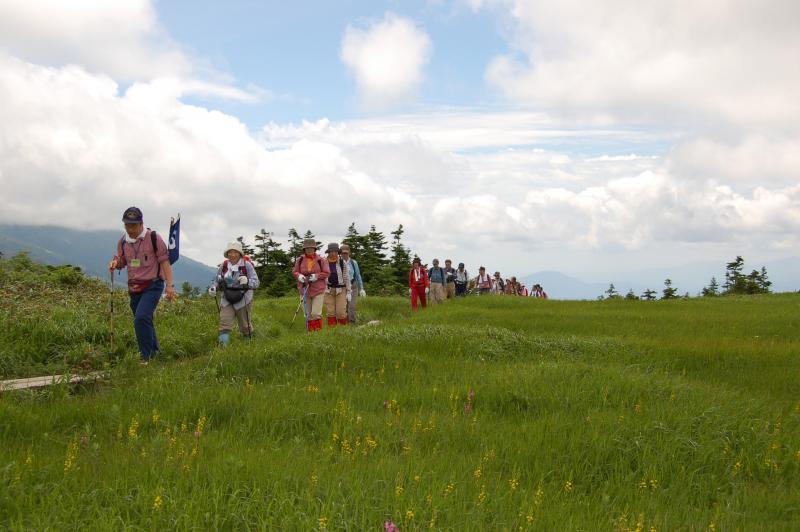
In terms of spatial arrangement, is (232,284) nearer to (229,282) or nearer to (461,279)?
(229,282)

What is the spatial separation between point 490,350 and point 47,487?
8160 mm

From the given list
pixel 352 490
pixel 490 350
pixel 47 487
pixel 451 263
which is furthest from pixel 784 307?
pixel 47 487

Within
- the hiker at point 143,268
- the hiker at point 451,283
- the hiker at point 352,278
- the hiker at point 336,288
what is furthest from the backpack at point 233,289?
the hiker at point 451,283

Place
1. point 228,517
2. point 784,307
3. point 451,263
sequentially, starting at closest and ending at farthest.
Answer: point 228,517 < point 784,307 < point 451,263

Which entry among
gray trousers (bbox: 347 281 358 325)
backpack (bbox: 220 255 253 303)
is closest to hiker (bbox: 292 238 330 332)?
backpack (bbox: 220 255 253 303)

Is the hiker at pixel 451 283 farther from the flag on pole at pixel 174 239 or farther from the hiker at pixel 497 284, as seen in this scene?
the flag on pole at pixel 174 239

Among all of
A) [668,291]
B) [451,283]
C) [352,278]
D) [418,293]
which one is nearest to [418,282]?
[418,293]

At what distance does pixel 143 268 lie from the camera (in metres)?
10.1

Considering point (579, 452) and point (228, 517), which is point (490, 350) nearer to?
point (579, 452)

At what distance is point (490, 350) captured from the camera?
1134 centimetres

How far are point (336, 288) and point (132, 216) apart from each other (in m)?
6.66

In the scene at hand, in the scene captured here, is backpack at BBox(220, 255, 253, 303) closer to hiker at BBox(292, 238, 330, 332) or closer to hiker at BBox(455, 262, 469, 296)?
hiker at BBox(292, 238, 330, 332)

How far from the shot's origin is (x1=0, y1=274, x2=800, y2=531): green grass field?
4.25 m

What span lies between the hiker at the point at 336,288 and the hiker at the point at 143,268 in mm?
5827
